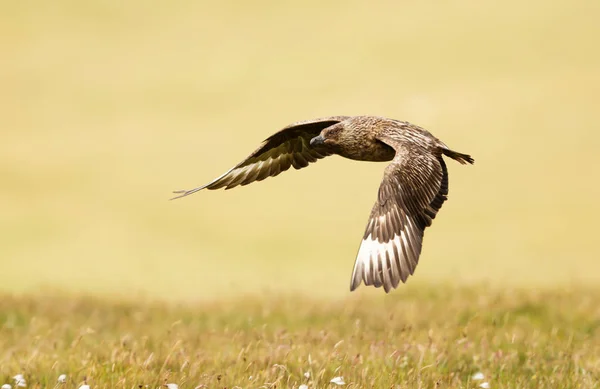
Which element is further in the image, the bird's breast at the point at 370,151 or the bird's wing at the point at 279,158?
the bird's wing at the point at 279,158

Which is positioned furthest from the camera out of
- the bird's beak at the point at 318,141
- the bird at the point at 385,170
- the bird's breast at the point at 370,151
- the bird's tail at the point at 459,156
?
the bird's beak at the point at 318,141

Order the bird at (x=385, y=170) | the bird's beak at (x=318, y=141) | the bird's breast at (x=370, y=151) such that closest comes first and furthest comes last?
the bird at (x=385, y=170)
the bird's breast at (x=370, y=151)
the bird's beak at (x=318, y=141)

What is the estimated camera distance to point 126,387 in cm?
617

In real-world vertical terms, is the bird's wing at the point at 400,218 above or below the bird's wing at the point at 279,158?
below

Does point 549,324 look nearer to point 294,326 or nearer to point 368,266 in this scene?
point 294,326

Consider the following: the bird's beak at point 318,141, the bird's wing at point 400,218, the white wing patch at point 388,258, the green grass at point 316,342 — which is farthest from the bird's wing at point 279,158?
the white wing patch at point 388,258

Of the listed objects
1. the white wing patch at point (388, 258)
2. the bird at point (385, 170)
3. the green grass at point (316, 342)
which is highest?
the bird at point (385, 170)

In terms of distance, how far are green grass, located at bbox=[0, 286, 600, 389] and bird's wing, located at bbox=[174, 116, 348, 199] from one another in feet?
5.10

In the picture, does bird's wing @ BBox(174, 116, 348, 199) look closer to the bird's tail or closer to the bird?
the bird

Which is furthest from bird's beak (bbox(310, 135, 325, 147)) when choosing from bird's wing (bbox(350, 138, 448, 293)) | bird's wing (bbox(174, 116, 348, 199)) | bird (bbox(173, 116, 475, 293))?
bird's wing (bbox(350, 138, 448, 293))

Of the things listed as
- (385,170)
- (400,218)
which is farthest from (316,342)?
(385,170)

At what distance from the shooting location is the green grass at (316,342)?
660 cm

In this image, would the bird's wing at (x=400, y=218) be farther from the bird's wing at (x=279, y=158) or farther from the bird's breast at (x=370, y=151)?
the bird's wing at (x=279, y=158)

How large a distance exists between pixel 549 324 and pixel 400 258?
470cm
